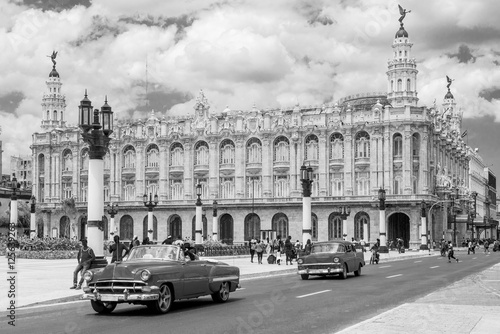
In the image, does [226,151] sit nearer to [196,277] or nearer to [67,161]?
[67,161]

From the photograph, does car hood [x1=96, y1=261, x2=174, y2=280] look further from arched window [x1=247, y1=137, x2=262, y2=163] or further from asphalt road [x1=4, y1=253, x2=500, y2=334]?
arched window [x1=247, y1=137, x2=262, y2=163]

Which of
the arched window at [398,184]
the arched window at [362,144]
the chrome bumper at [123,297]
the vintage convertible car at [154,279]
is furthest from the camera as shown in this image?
the arched window at [362,144]

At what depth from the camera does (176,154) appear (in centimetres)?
8888

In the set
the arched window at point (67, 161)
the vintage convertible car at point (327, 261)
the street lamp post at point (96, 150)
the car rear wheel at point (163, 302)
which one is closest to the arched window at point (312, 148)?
the arched window at point (67, 161)

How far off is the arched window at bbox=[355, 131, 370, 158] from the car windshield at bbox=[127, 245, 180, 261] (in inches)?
2450

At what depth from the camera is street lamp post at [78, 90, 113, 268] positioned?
24016 millimetres

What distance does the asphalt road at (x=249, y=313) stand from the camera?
45.5 ft

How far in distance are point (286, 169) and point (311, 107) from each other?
7.86 metres

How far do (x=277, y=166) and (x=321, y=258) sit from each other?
54.0m

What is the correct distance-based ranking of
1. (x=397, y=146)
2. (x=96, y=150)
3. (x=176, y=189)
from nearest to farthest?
1. (x=96, y=150)
2. (x=397, y=146)
3. (x=176, y=189)

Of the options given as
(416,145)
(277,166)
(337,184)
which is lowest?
(337,184)

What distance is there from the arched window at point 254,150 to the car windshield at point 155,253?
66087 millimetres

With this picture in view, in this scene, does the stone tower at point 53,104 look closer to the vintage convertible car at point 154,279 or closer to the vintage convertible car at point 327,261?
the vintage convertible car at point 327,261

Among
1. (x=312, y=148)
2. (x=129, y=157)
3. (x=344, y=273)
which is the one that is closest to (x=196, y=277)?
(x=344, y=273)
